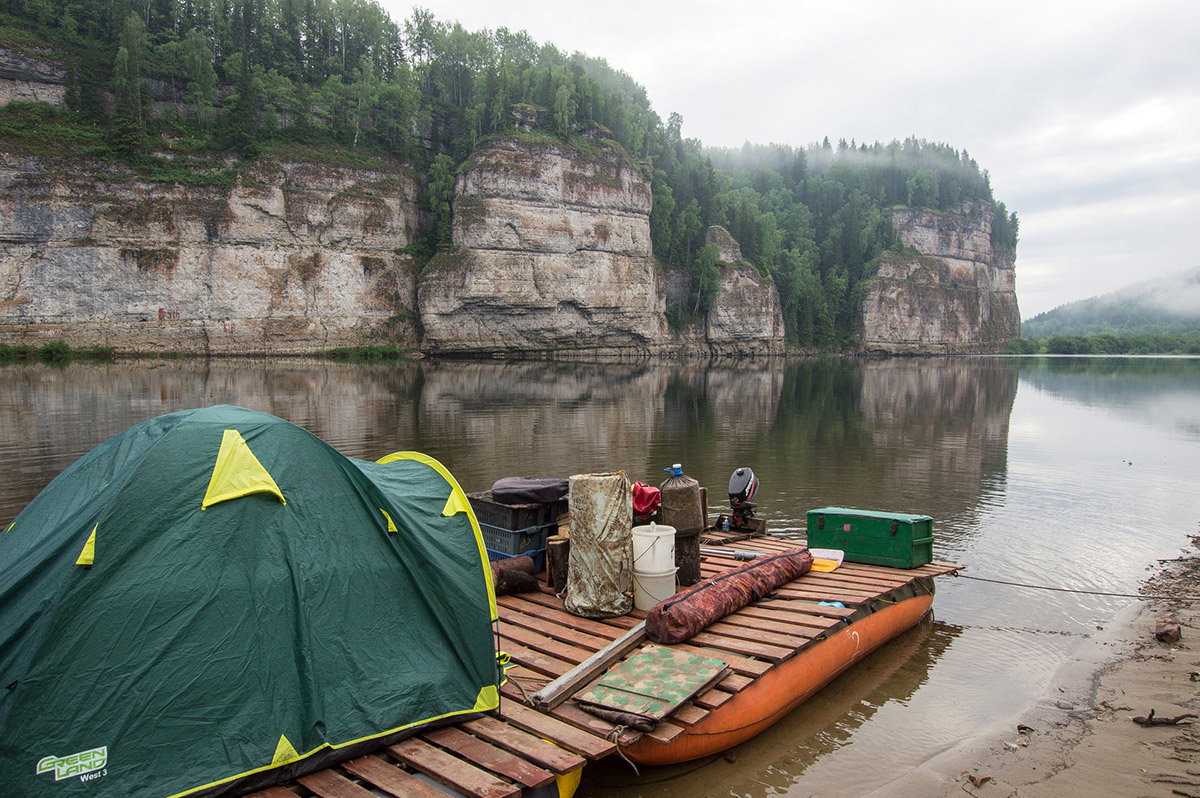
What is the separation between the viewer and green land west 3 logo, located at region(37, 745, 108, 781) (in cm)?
411

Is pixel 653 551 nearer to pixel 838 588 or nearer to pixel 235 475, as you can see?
pixel 838 588

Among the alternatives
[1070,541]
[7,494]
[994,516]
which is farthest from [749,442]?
[7,494]

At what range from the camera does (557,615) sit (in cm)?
733

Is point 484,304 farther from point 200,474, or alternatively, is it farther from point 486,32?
point 200,474

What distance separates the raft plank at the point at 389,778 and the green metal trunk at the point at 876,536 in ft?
22.1

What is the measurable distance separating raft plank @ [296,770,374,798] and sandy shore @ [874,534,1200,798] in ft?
12.7

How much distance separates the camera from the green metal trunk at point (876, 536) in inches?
363

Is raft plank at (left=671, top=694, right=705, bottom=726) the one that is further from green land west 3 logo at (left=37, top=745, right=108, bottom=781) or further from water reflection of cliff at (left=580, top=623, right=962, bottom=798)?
green land west 3 logo at (left=37, top=745, right=108, bottom=781)

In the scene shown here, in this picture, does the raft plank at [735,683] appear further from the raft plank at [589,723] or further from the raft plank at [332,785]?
the raft plank at [332,785]

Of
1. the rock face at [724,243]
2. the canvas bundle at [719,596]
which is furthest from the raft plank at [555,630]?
the rock face at [724,243]

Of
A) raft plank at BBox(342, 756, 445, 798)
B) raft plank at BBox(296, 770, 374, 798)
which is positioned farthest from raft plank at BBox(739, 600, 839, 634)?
raft plank at BBox(296, 770, 374, 798)

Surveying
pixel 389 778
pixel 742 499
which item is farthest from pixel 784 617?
pixel 389 778

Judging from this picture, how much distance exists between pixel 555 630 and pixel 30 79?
251ft

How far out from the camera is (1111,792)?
539 centimetres
